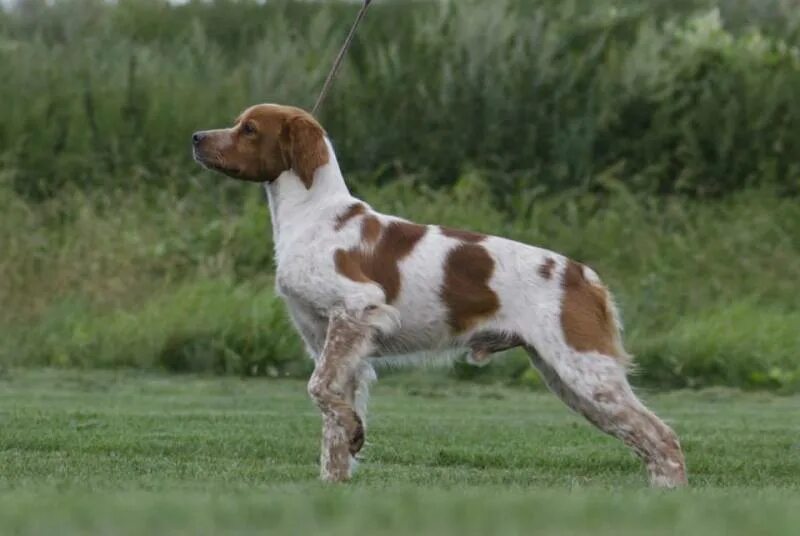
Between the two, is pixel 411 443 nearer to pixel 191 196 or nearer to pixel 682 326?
pixel 682 326

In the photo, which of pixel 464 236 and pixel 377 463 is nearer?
pixel 464 236

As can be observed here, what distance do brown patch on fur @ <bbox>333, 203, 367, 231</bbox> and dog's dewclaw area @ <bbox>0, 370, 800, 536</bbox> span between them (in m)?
1.15

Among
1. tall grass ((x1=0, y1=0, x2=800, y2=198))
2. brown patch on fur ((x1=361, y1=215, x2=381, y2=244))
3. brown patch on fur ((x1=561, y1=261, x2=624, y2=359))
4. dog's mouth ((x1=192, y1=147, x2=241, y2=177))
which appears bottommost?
tall grass ((x1=0, y1=0, x2=800, y2=198))

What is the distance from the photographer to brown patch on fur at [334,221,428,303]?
8320mm

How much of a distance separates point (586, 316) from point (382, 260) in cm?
95

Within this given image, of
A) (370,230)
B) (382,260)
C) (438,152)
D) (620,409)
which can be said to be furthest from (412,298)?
(438,152)

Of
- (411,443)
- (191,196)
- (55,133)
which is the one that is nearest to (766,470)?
(411,443)

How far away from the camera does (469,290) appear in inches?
332

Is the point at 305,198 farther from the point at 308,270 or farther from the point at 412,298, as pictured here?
the point at 412,298

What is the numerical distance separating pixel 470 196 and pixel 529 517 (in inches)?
534

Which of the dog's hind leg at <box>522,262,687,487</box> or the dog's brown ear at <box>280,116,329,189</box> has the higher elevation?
the dog's brown ear at <box>280,116,329,189</box>

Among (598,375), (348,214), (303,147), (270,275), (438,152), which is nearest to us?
(598,375)

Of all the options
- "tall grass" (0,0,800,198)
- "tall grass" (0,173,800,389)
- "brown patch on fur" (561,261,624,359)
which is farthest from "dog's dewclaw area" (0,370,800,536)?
"tall grass" (0,0,800,198)

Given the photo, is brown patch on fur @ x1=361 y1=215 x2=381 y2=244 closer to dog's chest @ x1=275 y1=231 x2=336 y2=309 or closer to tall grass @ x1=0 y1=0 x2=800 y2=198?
dog's chest @ x1=275 y1=231 x2=336 y2=309
